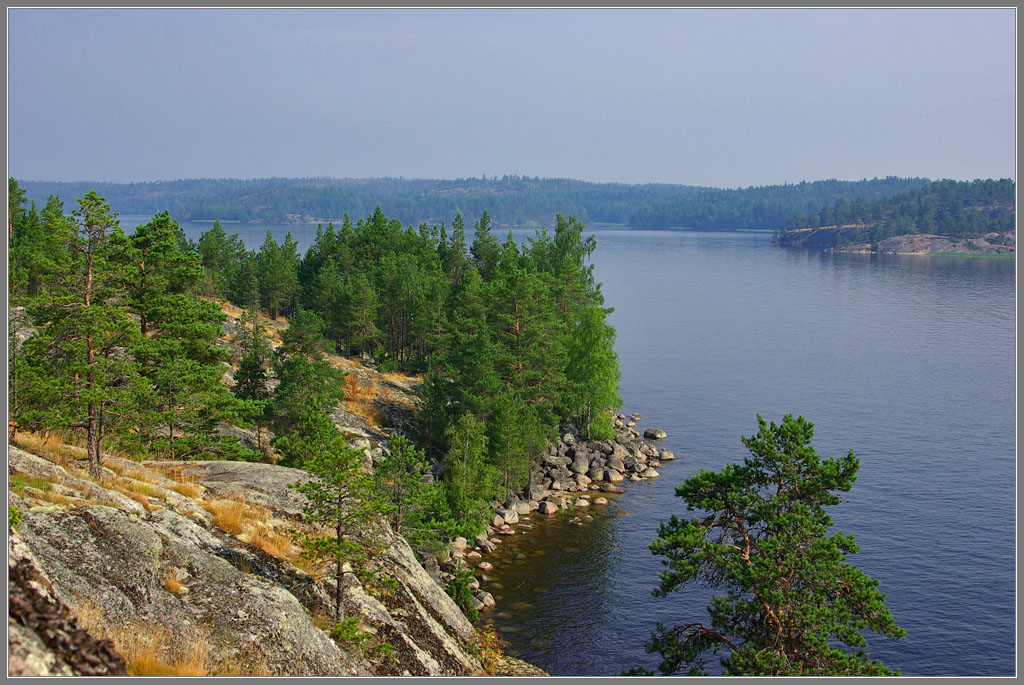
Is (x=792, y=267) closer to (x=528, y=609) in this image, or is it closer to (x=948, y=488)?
(x=948, y=488)

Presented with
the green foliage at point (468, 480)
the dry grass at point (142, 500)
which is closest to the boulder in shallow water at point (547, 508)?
the green foliage at point (468, 480)

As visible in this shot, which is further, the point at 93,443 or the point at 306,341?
the point at 306,341

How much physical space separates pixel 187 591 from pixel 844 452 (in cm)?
4544

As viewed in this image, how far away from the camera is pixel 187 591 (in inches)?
730

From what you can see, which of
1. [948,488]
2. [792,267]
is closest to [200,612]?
[948,488]

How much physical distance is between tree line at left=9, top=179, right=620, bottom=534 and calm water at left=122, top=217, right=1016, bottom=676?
645 cm

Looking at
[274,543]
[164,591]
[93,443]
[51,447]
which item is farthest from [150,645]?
[51,447]

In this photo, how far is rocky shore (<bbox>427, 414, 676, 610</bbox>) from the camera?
4243 centimetres

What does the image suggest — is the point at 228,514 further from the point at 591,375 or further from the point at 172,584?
the point at 591,375

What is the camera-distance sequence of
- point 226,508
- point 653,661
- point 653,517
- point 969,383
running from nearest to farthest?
point 226,508 → point 653,661 → point 653,517 → point 969,383

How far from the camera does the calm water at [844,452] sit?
3441cm

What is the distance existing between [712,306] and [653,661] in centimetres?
9066

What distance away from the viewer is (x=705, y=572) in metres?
22.0

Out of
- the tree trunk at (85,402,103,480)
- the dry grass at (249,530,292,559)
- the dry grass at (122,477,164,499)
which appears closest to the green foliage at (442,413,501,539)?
the dry grass at (249,530,292,559)
